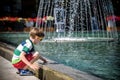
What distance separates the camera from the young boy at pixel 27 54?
6.18m

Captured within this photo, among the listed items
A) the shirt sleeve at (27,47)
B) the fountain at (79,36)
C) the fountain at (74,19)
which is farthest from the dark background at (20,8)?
the shirt sleeve at (27,47)

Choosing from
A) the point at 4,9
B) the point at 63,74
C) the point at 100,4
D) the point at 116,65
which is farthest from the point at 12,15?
the point at 63,74

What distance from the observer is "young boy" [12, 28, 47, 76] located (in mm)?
6180

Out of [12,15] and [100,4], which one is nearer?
[100,4]

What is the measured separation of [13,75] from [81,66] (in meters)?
2.49

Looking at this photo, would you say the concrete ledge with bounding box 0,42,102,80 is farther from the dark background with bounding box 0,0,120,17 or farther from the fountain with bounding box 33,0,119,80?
the dark background with bounding box 0,0,120,17

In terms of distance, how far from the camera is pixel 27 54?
20.9ft

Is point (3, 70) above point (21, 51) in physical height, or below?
below

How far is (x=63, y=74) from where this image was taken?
523 cm

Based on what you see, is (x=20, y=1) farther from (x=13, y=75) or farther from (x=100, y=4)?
(x=13, y=75)

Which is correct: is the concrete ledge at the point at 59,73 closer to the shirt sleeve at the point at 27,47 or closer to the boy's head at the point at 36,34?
the shirt sleeve at the point at 27,47

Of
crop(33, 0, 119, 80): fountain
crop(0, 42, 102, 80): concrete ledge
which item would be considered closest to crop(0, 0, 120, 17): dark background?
crop(33, 0, 119, 80): fountain

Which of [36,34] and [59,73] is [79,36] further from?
[59,73]

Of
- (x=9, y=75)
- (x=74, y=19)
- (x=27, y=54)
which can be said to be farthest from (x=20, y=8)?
(x=27, y=54)
